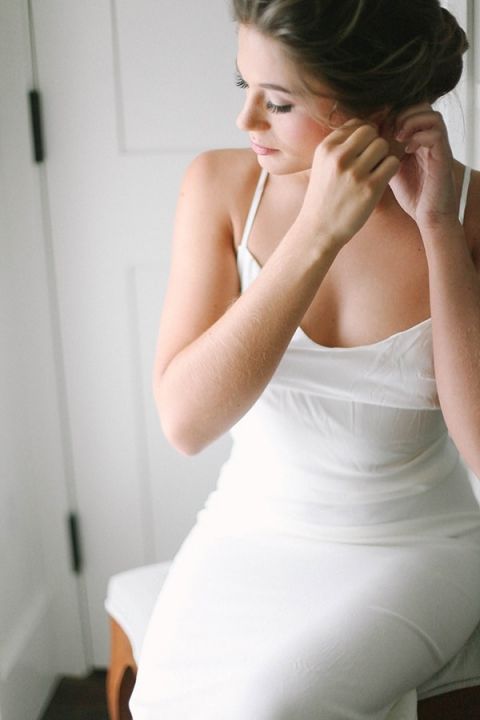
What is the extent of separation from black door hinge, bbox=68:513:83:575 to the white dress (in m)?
0.71

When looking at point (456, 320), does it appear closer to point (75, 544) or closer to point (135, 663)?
point (135, 663)

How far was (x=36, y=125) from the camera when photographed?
1750mm

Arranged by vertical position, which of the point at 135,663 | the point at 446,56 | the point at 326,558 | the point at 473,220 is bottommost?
the point at 135,663

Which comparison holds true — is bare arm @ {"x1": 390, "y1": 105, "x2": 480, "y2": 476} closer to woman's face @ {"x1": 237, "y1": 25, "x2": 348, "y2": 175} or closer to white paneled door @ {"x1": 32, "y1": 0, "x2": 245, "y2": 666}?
woman's face @ {"x1": 237, "y1": 25, "x2": 348, "y2": 175}

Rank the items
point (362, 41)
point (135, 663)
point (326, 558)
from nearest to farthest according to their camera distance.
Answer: point (362, 41), point (326, 558), point (135, 663)

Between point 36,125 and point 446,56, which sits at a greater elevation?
point 446,56

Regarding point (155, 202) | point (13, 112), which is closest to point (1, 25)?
point (13, 112)

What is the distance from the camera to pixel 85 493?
1992mm

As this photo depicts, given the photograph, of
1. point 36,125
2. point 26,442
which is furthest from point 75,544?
point 36,125

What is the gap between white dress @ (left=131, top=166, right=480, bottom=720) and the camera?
41.7 inches

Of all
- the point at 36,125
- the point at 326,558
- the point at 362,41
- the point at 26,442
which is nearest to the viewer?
the point at 362,41

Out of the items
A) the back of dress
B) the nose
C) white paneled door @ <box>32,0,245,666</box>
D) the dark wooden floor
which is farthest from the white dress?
the dark wooden floor

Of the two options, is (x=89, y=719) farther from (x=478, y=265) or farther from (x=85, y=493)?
(x=478, y=265)

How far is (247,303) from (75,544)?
113 cm
